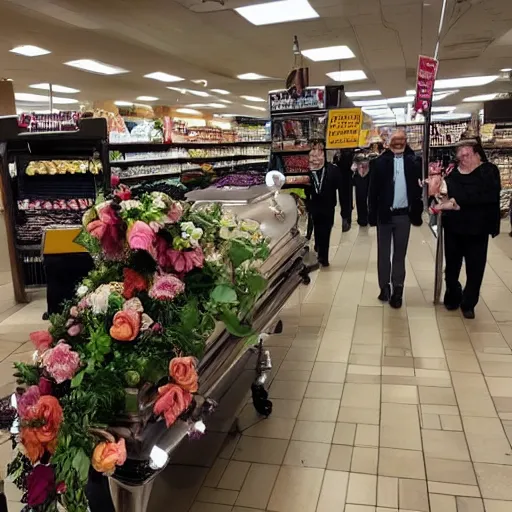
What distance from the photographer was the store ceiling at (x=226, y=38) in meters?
6.00

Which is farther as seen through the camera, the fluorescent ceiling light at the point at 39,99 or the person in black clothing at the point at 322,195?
the fluorescent ceiling light at the point at 39,99

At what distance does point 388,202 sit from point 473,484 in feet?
10.00

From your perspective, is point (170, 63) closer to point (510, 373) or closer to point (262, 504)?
point (510, 373)

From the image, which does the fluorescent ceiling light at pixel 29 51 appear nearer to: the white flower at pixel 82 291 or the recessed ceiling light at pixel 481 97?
the white flower at pixel 82 291

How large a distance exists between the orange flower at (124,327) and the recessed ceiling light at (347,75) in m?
9.98

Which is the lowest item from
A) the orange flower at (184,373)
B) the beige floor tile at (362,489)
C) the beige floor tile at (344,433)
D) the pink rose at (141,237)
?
the beige floor tile at (344,433)

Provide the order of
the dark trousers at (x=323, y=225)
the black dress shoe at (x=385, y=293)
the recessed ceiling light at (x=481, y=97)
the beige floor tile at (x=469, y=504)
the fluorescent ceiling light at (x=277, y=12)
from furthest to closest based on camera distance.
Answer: the recessed ceiling light at (x=481, y=97) → the dark trousers at (x=323, y=225) → the fluorescent ceiling light at (x=277, y=12) → the black dress shoe at (x=385, y=293) → the beige floor tile at (x=469, y=504)

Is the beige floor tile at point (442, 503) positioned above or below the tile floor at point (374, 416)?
above

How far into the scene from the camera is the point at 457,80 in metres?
12.5

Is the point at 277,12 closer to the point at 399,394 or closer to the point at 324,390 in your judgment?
the point at 324,390

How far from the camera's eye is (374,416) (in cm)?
318

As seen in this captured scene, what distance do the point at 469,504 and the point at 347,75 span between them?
33.5 ft

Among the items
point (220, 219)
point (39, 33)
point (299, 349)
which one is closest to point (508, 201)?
point (299, 349)

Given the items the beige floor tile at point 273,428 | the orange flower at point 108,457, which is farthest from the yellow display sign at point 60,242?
the orange flower at point 108,457
